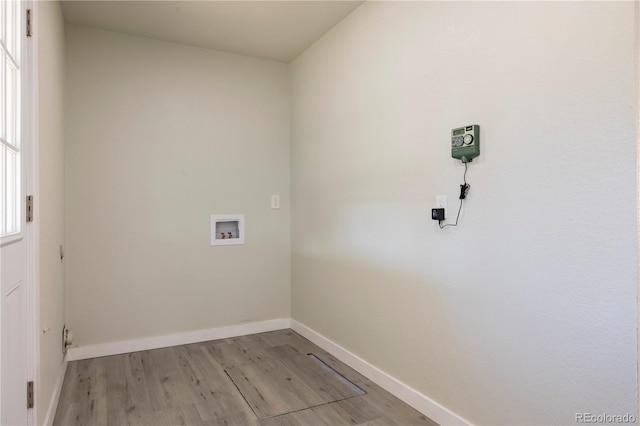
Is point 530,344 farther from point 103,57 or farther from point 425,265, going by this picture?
point 103,57

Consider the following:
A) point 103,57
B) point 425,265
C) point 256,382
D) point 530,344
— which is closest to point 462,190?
point 425,265

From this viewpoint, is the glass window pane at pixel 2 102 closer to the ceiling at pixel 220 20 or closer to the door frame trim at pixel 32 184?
the door frame trim at pixel 32 184

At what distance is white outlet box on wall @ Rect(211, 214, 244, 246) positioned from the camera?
11.4 feet

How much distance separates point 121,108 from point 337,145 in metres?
1.79

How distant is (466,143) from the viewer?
1879mm

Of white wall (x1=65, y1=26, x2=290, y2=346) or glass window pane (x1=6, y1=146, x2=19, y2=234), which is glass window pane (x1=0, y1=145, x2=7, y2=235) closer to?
glass window pane (x1=6, y1=146, x2=19, y2=234)

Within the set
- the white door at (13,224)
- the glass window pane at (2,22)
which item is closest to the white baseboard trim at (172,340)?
the white door at (13,224)

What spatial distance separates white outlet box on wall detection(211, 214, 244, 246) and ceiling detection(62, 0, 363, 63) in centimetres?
152

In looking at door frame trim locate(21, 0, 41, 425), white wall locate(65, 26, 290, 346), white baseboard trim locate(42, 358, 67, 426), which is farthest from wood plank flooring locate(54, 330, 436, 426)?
door frame trim locate(21, 0, 41, 425)

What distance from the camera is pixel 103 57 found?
306cm

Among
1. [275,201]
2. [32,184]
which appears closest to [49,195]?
[32,184]

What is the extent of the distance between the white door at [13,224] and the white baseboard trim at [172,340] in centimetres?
157

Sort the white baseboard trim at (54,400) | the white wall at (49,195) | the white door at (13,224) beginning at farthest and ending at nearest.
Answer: the white baseboard trim at (54,400)
the white wall at (49,195)
the white door at (13,224)

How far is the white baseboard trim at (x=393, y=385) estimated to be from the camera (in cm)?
205
